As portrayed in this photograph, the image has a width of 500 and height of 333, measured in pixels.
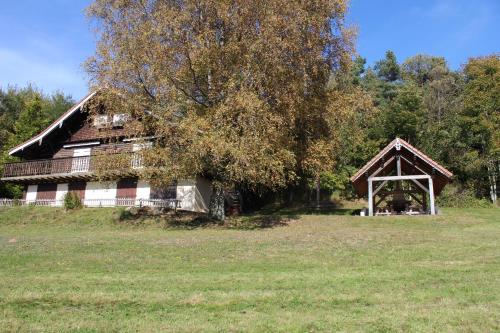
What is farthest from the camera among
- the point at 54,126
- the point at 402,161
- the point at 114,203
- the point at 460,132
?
the point at 460,132

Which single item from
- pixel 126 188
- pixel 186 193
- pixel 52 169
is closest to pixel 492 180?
pixel 186 193

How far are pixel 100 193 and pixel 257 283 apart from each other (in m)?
26.1

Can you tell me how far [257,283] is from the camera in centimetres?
938

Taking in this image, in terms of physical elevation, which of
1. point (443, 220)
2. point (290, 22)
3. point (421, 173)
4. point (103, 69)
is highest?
point (290, 22)

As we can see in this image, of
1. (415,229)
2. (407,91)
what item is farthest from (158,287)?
(407,91)

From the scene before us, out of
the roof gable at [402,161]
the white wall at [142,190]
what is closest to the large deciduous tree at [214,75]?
the roof gable at [402,161]

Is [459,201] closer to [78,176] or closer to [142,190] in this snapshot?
[142,190]

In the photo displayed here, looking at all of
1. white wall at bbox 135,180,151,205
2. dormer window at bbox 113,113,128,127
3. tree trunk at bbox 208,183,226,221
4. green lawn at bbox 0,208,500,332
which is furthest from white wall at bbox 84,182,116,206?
green lawn at bbox 0,208,500,332

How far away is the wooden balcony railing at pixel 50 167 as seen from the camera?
32.5 m

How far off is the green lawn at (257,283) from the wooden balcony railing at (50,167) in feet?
50.3

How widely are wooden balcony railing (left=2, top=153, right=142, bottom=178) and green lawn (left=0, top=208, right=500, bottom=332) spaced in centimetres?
1532

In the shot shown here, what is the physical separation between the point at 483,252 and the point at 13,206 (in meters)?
28.7

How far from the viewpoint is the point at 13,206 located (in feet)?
103

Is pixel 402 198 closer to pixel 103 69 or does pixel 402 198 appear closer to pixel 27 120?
pixel 103 69
